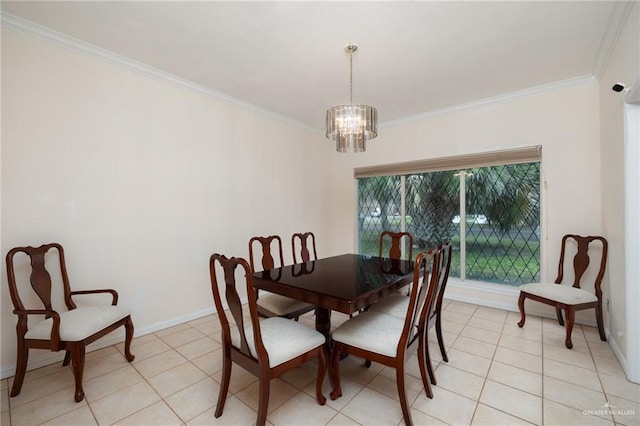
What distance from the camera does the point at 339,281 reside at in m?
1.98

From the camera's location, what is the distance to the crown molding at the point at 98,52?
2.00 meters

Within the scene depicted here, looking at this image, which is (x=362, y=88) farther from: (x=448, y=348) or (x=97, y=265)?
(x=97, y=265)

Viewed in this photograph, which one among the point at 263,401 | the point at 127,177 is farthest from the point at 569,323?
the point at 127,177

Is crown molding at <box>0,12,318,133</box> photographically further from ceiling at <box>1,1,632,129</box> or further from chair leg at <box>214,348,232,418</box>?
chair leg at <box>214,348,232,418</box>

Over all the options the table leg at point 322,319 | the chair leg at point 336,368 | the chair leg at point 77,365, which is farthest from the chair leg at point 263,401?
the chair leg at point 77,365

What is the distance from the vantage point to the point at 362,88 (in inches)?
121

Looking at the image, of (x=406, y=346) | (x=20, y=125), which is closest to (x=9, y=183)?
(x=20, y=125)

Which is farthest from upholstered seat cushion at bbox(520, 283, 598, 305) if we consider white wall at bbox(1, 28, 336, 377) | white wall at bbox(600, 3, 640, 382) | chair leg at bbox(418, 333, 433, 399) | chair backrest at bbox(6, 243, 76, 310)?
chair backrest at bbox(6, 243, 76, 310)

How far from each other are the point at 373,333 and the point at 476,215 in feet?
8.64

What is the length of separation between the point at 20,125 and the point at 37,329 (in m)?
1.47

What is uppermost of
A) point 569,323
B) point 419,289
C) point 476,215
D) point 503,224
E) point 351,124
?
point 351,124

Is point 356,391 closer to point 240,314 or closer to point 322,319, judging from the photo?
point 322,319

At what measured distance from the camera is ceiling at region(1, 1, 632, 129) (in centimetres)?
189

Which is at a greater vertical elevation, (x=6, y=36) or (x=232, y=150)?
(x=6, y=36)
